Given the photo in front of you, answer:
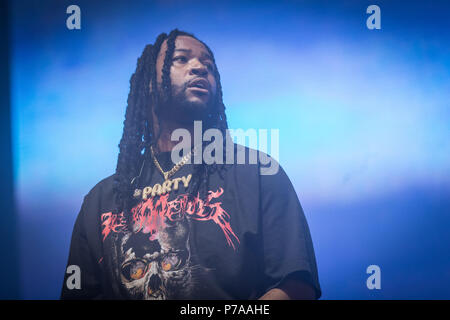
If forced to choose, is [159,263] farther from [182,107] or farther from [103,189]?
[182,107]

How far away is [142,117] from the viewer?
178 centimetres

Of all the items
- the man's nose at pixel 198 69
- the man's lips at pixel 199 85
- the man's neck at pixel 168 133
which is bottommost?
the man's neck at pixel 168 133

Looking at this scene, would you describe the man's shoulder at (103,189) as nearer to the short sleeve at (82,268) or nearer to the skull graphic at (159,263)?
the short sleeve at (82,268)

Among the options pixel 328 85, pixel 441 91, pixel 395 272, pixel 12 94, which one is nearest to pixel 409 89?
pixel 441 91

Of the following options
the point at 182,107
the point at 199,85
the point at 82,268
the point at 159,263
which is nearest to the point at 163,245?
the point at 159,263

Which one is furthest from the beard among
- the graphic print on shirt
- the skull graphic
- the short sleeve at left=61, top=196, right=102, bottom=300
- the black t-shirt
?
the short sleeve at left=61, top=196, right=102, bottom=300

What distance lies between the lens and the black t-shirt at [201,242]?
148 centimetres

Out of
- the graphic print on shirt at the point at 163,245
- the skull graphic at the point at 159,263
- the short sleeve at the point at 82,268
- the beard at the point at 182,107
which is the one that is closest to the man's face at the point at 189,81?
the beard at the point at 182,107

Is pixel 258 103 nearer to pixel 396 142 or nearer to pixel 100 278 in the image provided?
pixel 396 142

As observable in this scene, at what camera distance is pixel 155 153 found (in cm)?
174

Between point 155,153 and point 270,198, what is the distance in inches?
24.6

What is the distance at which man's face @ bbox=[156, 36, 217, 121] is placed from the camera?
5.44 ft

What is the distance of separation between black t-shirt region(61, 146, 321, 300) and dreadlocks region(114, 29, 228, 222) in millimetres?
90
